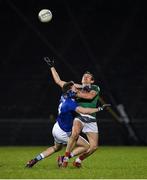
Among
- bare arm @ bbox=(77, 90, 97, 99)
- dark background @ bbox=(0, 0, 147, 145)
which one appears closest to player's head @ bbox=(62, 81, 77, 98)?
bare arm @ bbox=(77, 90, 97, 99)

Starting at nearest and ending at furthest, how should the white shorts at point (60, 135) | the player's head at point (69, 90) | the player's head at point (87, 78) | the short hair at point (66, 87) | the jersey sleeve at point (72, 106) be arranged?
the jersey sleeve at point (72, 106)
the player's head at point (69, 90)
the short hair at point (66, 87)
the white shorts at point (60, 135)
the player's head at point (87, 78)

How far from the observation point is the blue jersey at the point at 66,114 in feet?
38.0

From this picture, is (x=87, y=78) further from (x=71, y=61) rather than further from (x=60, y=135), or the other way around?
(x=71, y=61)

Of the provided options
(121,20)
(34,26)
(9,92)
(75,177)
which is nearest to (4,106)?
(9,92)

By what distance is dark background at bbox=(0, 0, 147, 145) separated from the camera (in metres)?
24.2

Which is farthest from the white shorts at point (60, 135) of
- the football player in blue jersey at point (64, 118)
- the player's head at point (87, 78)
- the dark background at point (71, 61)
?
the dark background at point (71, 61)

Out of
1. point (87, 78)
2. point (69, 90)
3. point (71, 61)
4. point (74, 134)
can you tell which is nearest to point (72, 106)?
point (69, 90)

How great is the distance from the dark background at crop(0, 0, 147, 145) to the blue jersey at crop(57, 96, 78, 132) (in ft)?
39.1

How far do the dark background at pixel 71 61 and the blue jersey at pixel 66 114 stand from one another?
1192 cm

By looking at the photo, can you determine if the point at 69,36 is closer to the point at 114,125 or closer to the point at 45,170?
the point at 114,125

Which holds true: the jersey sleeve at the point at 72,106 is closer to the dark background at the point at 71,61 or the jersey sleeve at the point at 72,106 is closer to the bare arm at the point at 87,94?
the bare arm at the point at 87,94

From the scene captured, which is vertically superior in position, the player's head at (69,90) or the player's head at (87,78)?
the player's head at (87,78)

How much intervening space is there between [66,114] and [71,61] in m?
16.7

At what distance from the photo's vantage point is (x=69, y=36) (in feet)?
96.6
